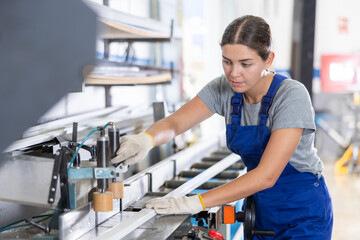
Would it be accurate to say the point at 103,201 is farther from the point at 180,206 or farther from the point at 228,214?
the point at 228,214

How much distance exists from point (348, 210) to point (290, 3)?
3592 millimetres

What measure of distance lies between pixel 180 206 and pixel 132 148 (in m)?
0.25

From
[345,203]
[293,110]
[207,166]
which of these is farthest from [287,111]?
[345,203]

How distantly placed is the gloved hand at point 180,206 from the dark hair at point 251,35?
53 centimetres

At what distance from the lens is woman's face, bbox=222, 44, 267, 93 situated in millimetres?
1499

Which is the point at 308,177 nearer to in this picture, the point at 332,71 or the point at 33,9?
the point at 33,9

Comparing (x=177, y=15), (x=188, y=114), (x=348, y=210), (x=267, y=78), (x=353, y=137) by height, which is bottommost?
(x=348, y=210)

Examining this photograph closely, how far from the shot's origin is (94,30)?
183 cm

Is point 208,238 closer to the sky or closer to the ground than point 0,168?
closer to the ground

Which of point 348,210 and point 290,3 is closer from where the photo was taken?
point 348,210

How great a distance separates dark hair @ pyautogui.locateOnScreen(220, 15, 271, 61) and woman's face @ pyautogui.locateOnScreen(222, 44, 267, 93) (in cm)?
2

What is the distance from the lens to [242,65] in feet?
4.99

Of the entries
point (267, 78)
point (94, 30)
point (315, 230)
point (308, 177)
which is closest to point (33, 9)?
point (94, 30)

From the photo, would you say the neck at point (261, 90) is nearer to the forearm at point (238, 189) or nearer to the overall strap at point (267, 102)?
the overall strap at point (267, 102)
